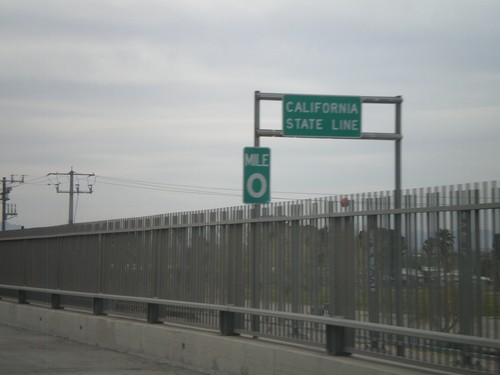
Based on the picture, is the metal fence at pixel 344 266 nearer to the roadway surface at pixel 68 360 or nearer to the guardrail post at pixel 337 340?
the guardrail post at pixel 337 340

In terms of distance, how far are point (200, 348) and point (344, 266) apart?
3644 millimetres

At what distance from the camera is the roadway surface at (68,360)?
12.4 metres

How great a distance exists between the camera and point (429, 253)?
8141mm

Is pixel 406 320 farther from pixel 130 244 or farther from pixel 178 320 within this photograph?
pixel 130 244

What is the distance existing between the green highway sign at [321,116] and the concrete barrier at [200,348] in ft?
12.9

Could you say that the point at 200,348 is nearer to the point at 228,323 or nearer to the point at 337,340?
the point at 228,323

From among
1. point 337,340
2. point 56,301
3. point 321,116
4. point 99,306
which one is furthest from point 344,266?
point 56,301

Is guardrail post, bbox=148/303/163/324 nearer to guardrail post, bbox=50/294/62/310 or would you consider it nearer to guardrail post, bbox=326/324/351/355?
guardrail post, bbox=326/324/351/355

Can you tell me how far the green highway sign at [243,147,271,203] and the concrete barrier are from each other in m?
2.23

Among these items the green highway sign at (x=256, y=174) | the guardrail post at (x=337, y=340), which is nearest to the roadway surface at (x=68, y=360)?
the green highway sign at (x=256, y=174)

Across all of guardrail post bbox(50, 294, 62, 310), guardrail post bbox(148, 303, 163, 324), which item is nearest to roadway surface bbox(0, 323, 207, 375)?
guardrail post bbox(148, 303, 163, 324)

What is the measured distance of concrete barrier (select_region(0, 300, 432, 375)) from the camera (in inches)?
360

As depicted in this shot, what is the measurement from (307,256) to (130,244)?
20.2ft

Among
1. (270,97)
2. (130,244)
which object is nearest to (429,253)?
(270,97)
